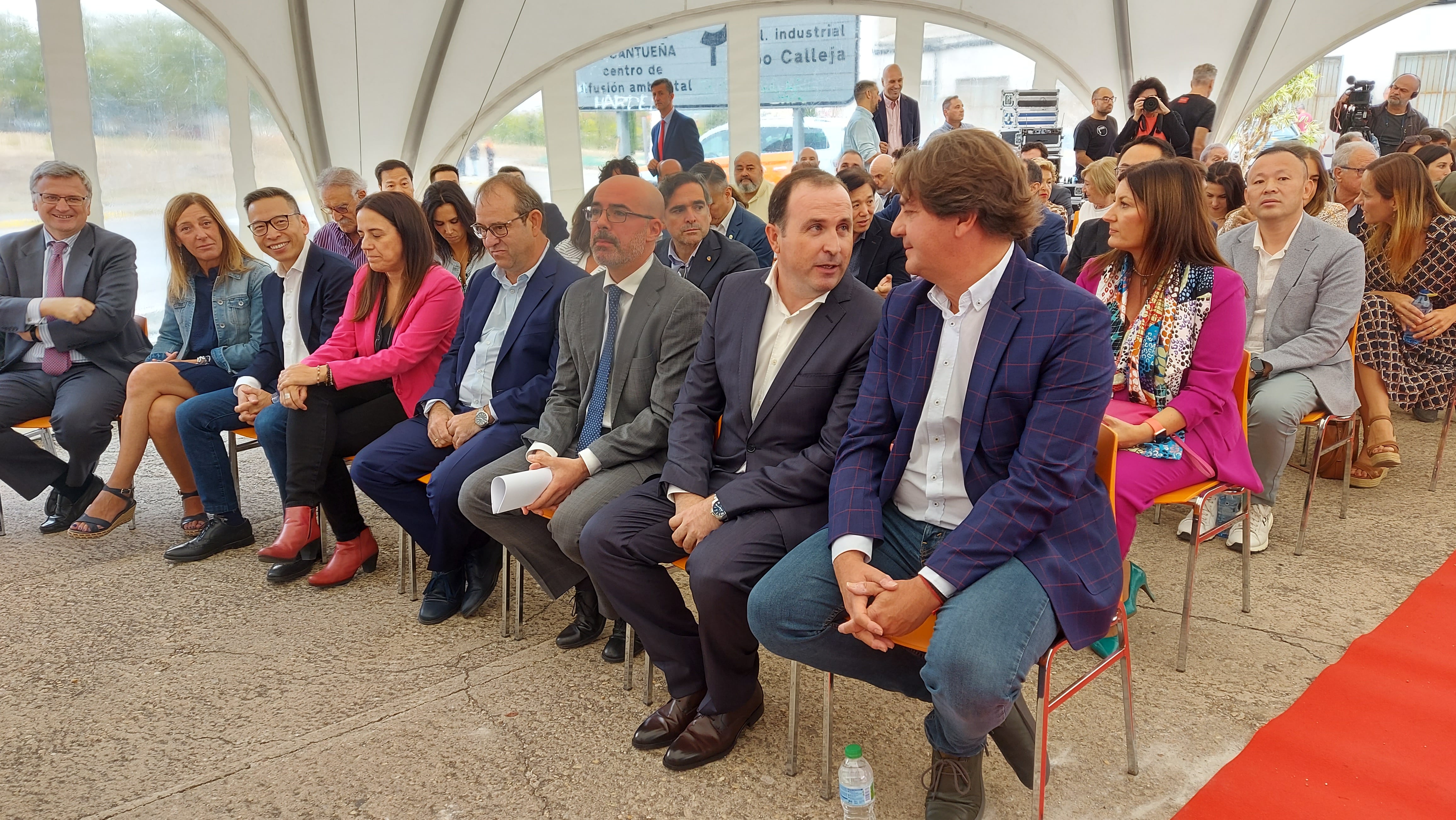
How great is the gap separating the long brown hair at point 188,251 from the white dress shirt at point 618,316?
2238 millimetres

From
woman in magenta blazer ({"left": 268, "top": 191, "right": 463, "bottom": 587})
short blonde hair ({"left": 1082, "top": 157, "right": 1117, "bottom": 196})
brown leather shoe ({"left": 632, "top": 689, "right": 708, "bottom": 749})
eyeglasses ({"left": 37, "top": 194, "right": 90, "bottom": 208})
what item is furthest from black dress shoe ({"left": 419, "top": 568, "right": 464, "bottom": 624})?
short blonde hair ({"left": 1082, "top": 157, "right": 1117, "bottom": 196})

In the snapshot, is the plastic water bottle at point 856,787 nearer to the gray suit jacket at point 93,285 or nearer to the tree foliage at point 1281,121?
the gray suit jacket at point 93,285

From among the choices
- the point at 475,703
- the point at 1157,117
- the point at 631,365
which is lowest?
the point at 475,703

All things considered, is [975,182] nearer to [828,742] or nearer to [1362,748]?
[828,742]

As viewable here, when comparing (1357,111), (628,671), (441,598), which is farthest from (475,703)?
(1357,111)

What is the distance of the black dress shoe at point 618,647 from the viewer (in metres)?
2.85

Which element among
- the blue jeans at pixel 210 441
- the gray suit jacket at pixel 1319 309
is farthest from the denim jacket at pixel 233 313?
the gray suit jacket at pixel 1319 309

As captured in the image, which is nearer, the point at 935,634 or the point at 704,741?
the point at 935,634

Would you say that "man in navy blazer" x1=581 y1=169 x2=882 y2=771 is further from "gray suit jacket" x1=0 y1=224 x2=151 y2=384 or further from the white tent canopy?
the white tent canopy

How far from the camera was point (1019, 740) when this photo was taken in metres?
1.99

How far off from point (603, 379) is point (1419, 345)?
3738mm

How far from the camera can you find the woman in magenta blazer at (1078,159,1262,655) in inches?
102

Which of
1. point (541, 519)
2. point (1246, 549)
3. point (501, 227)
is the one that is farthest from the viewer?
point (501, 227)

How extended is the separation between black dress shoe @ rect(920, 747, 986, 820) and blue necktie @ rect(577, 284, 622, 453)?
56.7 inches
